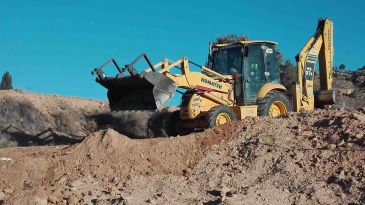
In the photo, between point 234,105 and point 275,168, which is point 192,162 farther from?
point 234,105

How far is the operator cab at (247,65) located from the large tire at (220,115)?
48.8 inches

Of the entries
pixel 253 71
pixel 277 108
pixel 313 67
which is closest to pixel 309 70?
pixel 313 67

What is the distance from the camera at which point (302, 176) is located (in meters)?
8.34

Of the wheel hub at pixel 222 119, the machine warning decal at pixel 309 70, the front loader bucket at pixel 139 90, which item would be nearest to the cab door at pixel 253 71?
the wheel hub at pixel 222 119

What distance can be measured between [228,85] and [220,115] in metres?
1.55

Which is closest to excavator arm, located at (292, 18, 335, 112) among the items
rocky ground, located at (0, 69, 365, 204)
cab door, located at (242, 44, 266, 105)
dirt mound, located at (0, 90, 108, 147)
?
cab door, located at (242, 44, 266, 105)

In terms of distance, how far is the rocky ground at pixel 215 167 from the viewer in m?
7.97

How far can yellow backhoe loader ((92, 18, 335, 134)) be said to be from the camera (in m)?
13.0

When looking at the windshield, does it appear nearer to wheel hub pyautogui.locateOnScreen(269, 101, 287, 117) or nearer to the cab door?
the cab door

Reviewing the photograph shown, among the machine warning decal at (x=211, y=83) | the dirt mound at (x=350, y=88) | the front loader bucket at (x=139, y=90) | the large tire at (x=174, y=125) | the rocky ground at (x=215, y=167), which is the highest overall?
the dirt mound at (x=350, y=88)

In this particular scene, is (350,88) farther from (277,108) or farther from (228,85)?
(228,85)

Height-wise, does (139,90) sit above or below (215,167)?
above

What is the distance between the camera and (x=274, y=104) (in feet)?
48.0

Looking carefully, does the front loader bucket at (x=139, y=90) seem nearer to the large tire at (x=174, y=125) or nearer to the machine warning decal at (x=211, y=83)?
the machine warning decal at (x=211, y=83)
